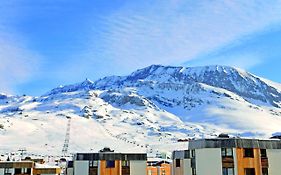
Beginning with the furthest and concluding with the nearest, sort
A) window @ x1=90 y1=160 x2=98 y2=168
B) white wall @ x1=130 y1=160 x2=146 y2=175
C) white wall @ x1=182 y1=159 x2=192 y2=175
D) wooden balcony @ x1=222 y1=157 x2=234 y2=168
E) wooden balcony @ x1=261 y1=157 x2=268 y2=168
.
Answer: white wall @ x1=182 y1=159 x2=192 y2=175, white wall @ x1=130 y1=160 x2=146 y2=175, window @ x1=90 y1=160 x2=98 y2=168, wooden balcony @ x1=261 y1=157 x2=268 y2=168, wooden balcony @ x1=222 y1=157 x2=234 y2=168

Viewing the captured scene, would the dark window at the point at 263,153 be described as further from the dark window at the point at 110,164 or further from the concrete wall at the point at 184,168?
the dark window at the point at 110,164

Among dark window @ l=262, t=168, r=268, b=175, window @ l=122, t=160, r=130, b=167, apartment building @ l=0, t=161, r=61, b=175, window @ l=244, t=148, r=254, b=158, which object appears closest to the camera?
window @ l=244, t=148, r=254, b=158

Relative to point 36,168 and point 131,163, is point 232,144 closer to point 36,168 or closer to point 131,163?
point 131,163

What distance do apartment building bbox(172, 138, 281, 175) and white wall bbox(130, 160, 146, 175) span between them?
17670mm

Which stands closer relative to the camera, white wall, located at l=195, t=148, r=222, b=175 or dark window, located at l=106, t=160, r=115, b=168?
white wall, located at l=195, t=148, r=222, b=175

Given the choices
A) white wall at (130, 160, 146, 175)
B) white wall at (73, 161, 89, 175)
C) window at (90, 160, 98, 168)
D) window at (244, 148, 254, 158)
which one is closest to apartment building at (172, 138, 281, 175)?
window at (244, 148, 254, 158)

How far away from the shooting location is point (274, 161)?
5119cm

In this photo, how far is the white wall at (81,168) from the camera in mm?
65375

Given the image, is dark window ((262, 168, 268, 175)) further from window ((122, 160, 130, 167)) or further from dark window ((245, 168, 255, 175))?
window ((122, 160, 130, 167))

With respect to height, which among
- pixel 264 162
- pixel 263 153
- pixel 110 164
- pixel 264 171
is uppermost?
pixel 263 153

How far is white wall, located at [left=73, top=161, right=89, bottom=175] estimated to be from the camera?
65.4m

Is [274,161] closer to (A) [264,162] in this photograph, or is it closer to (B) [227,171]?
(A) [264,162]

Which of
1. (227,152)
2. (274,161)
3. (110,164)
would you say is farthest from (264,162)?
(110,164)

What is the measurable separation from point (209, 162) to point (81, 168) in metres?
24.5
